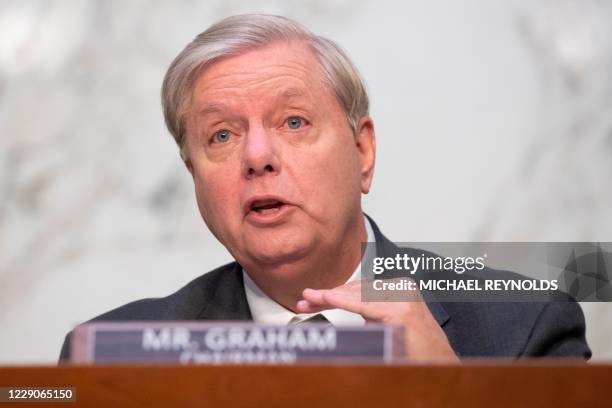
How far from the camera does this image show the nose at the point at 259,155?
207cm

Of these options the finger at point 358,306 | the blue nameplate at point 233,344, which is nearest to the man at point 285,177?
the finger at point 358,306

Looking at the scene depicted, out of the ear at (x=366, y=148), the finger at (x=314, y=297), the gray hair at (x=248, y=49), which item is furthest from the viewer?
the ear at (x=366, y=148)

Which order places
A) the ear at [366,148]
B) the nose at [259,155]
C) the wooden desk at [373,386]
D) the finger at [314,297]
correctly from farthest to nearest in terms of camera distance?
the ear at [366,148]
the nose at [259,155]
the finger at [314,297]
the wooden desk at [373,386]

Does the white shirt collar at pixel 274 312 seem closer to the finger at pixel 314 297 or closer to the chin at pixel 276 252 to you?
the chin at pixel 276 252

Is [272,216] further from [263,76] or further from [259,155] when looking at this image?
[263,76]

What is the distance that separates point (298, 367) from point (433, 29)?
4.62ft

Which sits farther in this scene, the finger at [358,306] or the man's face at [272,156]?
the man's face at [272,156]

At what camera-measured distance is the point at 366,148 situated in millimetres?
2342

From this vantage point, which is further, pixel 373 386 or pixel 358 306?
pixel 358 306

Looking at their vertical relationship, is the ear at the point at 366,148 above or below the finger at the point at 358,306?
above

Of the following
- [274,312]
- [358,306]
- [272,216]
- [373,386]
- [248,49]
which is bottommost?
[373,386]

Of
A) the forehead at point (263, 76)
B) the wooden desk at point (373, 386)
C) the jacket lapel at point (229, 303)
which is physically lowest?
the wooden desk at point (373, 386)

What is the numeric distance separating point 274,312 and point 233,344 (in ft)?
2.75

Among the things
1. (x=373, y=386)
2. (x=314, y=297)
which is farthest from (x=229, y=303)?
(x=373, y=386)
